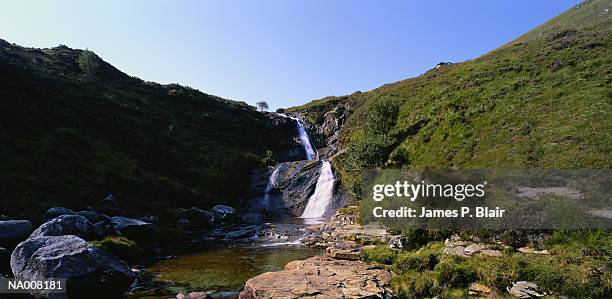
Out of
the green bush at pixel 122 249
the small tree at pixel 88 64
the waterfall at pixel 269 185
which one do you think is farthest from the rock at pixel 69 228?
the small tree at pixel 88 64

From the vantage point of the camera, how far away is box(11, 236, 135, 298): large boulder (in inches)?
531

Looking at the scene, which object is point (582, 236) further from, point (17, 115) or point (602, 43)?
point (17, 115)

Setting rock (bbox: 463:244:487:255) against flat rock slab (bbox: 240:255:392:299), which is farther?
rock (bbox: 463:244:487:255)

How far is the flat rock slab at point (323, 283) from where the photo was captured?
42.0 ft

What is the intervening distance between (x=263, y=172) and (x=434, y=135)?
28.9m

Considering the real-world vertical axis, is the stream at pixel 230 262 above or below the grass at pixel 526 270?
below

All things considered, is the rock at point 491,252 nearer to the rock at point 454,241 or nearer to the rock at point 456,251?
the rock at point 456,251

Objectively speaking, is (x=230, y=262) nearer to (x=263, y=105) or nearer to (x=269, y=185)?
(x=269, y=185)

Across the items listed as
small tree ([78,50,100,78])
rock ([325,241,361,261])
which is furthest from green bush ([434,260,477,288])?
small tree ([78,50,100,78])

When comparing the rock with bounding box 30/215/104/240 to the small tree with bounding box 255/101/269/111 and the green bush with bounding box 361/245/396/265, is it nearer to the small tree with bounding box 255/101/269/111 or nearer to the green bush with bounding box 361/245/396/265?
the green bush with bounding box 361/245/396/265

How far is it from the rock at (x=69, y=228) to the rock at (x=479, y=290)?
20763 mm

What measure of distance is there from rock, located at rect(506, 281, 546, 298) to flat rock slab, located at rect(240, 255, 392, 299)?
4.16 m

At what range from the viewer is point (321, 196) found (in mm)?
46969

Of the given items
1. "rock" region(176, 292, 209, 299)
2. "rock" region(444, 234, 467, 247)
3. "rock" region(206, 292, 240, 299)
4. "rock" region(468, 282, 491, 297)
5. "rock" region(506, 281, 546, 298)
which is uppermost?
"rock" region(444, 234, 467, 247)
